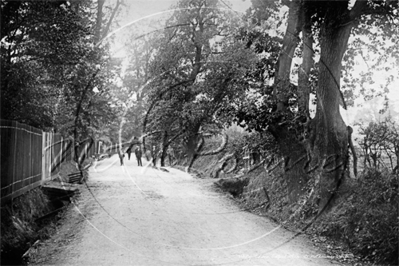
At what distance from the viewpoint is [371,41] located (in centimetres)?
1321

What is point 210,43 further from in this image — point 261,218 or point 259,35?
point 261,218

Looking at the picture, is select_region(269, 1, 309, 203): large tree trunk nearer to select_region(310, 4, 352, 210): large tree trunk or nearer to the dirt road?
select_region(310, 4, 352, 210): large tree trunk

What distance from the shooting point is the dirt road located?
22.9 ft

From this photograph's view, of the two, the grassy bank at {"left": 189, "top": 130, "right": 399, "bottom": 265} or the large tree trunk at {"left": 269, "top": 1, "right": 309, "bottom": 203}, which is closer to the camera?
the grassy bank at {"left": 189, "top": 130, "right": 399, "bottom": 265}

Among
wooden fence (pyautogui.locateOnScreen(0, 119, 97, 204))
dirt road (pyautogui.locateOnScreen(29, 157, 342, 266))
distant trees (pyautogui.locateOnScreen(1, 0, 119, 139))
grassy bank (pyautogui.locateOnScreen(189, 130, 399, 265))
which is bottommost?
dirt road (pyautogui.locateOnScreen(29, 157, 342, 266))

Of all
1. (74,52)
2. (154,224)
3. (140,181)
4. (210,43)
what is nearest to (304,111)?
(154,224)

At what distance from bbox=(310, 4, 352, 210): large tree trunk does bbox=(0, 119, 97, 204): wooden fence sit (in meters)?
7.51

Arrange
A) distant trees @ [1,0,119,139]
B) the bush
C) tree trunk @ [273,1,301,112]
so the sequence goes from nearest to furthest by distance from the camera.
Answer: the bush < distant trees @ [1,0,119,139] < tree trunk @ [273,1,301,112]

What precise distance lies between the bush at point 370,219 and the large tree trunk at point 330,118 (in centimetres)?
69

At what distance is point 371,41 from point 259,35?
387cm

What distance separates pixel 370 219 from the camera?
766 cm

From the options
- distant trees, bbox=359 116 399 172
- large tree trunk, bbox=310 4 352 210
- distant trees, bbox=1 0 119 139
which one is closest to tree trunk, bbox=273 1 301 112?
large tree trunk, bbox=310 4 352 210

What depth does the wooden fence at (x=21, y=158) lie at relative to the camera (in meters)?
7.96

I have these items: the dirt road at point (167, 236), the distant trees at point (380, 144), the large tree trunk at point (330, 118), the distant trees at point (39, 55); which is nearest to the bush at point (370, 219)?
the distant trees at point (380, 144)
